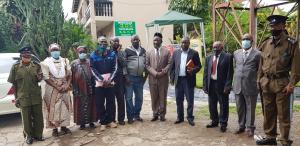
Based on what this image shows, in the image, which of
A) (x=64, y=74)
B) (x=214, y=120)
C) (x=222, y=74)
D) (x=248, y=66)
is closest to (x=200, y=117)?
(x=214, y=120)

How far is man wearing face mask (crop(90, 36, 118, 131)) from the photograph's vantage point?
6297 millimetres

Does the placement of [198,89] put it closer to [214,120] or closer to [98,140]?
[214,120]

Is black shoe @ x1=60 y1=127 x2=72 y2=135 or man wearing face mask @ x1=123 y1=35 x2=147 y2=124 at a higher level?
man wearing face mask @ x1=123 y1=35 x2=147 y2=124

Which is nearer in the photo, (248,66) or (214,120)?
(248,66)

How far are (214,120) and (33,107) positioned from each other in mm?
3230

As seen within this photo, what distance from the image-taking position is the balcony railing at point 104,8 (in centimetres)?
2317

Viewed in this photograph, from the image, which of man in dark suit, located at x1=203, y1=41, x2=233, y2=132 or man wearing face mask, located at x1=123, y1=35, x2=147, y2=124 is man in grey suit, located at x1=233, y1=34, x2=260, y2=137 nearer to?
man in dark suit, located at x1=203, y1=41, x2=233, y2=132

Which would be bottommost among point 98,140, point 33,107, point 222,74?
point 98,140

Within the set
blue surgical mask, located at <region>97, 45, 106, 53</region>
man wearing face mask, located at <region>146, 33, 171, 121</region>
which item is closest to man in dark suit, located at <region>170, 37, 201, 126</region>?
man wearing face mask, located at <region>146, 33, 171, 121</region>

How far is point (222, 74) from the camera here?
5.96 m

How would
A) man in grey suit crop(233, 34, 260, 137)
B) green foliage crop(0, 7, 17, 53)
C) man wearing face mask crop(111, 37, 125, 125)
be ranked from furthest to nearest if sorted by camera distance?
green foliage crop(0, 7, 17, 53), man wearing face mask crop(111, 37, 125, 125), man in grey suit crop(233, 34, 260, 137)

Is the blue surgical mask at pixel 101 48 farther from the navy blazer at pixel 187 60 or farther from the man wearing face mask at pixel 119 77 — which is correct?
the navy blazer at pixel 187 60

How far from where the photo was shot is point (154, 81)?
673cm

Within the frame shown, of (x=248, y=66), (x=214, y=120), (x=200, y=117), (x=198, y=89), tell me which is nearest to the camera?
(x=248, y=66)
